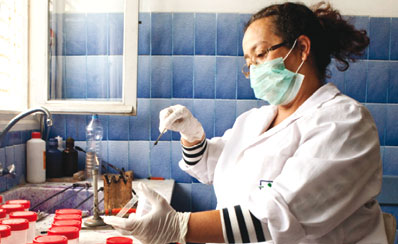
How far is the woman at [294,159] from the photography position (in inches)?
38.3

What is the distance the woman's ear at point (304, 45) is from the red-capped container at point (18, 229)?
1019 mm

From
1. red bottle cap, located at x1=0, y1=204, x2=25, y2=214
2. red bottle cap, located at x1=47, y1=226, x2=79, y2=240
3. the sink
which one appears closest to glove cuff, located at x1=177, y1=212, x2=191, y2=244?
red bottle cap, located at x1=47, y1=226, x2=79, y2=240

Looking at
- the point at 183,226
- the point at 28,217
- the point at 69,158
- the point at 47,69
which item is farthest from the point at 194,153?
the point at 47,69

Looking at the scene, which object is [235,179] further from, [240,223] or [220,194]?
[240,223]

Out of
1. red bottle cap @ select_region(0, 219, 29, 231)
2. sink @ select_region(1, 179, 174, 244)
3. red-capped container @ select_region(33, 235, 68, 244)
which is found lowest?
sink @ select_region(1, 179, 174, 244)

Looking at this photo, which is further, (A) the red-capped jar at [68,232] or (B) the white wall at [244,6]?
(B) the white wall at [244,6]

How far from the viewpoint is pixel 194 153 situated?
1.61 metres

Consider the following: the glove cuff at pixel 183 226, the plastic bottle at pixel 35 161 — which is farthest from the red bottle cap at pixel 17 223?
the plastic bottle at pixel 35 161

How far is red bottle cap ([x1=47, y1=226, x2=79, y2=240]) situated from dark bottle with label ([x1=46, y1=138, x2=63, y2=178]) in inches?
49.5

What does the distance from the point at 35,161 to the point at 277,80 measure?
1.47 m

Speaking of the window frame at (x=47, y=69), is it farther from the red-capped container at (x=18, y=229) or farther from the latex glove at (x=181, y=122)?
the red-capped container at (x=18, y=229)

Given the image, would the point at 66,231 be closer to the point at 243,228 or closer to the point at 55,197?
the point at 243,228

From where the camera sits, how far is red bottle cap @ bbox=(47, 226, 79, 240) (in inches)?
37.6

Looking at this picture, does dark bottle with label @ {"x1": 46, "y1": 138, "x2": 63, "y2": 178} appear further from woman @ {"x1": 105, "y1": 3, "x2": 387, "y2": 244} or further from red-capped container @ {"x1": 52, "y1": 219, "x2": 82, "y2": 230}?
red-capped container @ {"x1": 52, "y1": 219, "x2": 82, "y2": 230}
